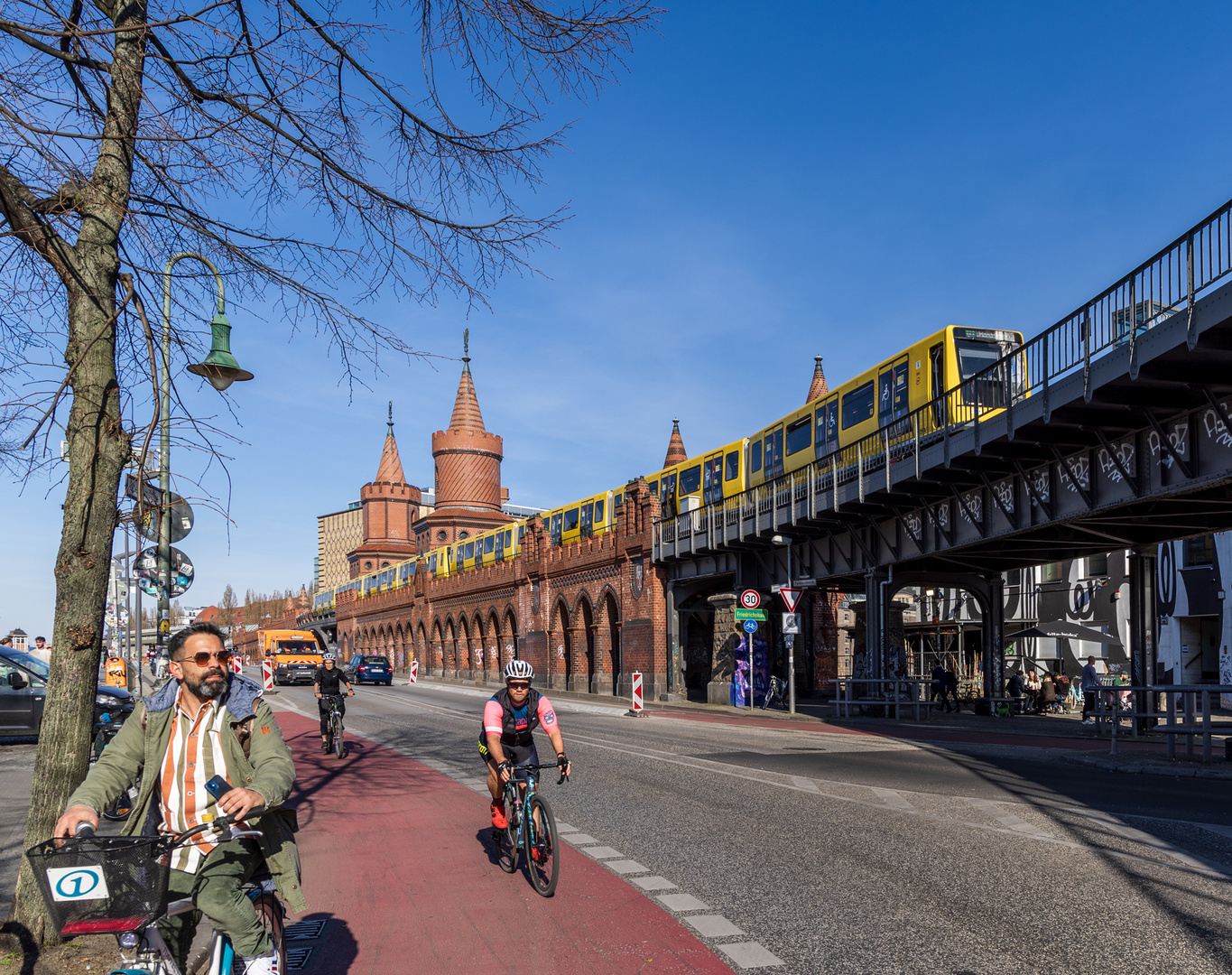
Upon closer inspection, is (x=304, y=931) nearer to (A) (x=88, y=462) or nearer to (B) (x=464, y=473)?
(A) (x=88, y=462)

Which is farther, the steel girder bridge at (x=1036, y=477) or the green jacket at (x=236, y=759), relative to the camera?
the steel girder bridge at (x=1036, y=477)

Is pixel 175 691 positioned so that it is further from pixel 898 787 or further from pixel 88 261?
pixel 898 787

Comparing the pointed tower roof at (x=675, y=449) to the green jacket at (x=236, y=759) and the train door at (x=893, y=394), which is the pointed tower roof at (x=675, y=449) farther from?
the green jacket at (x=236, y=759)

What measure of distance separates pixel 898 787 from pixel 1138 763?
4786 mm

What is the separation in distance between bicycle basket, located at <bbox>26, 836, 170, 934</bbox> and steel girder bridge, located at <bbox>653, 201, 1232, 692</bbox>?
13.1 metres

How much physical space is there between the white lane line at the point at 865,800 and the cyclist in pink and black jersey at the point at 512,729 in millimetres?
4046

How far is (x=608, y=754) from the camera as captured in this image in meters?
15.7

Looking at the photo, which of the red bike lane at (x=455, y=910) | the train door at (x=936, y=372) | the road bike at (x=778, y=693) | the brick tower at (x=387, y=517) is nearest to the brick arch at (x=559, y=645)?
the road bike at (x=778, y=693)

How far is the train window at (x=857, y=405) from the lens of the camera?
24.5m

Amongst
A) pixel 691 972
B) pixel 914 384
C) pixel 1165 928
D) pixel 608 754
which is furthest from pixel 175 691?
pixel 914 384

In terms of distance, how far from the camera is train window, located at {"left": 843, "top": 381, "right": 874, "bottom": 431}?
965 inches

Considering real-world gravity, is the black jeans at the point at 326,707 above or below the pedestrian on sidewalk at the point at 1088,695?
above

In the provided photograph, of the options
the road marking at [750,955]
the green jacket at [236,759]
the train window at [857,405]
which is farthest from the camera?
the train window at [857,405]

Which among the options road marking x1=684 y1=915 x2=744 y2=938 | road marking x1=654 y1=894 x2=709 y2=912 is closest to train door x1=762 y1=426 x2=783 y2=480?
road marking x1=654 y1=894 x2=709 y2=912
